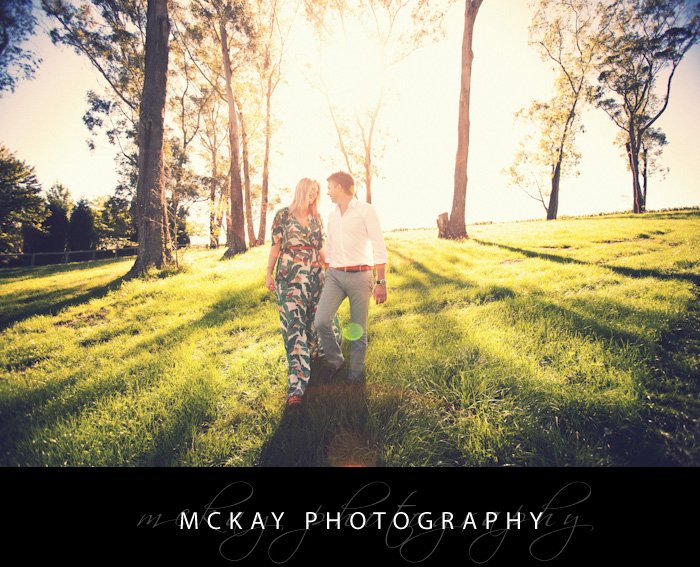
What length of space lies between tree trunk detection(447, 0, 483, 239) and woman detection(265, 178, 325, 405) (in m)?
11.9

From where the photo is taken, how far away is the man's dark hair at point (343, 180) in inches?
138

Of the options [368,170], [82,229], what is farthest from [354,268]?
[82,229]

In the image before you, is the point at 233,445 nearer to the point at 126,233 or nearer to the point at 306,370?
the point at 306,370

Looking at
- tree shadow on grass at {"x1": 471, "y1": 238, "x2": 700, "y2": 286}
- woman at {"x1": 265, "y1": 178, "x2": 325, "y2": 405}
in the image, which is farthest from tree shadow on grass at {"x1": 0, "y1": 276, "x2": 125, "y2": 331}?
tree shadow on grass at {"x1": 471, "y1": 238, "x2": 700, "y2": 286}

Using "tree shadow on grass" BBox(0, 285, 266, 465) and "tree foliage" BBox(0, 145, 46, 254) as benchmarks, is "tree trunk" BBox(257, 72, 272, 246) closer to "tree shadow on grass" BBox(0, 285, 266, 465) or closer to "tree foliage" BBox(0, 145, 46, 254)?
"tree foliage" BBox(0, 145, 46, 254)

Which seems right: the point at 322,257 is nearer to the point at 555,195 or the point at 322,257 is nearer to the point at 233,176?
the point at 233,176

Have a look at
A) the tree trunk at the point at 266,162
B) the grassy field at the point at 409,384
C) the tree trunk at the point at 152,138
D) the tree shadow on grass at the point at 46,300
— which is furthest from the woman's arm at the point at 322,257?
the tree trunk at the point at 266,162

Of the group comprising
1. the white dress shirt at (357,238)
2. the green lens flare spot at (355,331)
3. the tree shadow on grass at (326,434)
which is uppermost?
the white dress shirt at (357,238)

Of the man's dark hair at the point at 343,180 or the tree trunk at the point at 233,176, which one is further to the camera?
the tree trunk at the point at 233,176

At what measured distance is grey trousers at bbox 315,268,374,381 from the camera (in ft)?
11.0

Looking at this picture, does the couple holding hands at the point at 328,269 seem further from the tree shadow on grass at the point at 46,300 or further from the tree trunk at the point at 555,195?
the tree trunk at the point at 555,195
